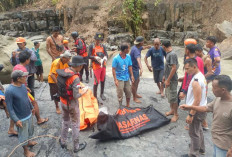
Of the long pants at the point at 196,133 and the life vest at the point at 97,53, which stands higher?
the life vest at the point at 97,53

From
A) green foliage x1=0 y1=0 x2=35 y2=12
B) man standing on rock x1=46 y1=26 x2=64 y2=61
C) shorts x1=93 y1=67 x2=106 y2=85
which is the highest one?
green foliage x1=0 y1=0 x2=35 y2=12

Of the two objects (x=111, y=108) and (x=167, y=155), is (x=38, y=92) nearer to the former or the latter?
(x=111, y=108)

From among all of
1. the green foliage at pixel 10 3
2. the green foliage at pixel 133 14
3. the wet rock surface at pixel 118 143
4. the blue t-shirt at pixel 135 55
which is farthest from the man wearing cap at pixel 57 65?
the green foliage at pixel 10 3

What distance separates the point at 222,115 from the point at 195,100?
1.92ft

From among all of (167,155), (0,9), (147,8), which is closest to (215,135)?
(167,155)

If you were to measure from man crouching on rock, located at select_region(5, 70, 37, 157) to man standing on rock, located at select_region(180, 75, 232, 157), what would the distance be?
2.61 metres

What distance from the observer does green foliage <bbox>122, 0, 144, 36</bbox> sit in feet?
39.5

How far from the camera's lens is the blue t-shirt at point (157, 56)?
5043mm

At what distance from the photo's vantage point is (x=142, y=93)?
5.70 meters

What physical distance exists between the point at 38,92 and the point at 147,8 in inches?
363

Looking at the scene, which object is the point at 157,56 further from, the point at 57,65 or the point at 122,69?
the point at 57,65

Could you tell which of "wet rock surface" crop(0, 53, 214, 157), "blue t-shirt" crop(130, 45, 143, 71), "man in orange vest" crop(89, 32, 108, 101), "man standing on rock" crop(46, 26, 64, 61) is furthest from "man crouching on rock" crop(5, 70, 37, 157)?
"blue t-shirt" crop(130, 45, 143, 71)

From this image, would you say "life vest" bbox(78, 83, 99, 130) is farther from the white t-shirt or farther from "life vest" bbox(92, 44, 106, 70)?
the white t-shirt

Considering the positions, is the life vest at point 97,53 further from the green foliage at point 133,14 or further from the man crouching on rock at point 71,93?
the green foliage at point 133,14
